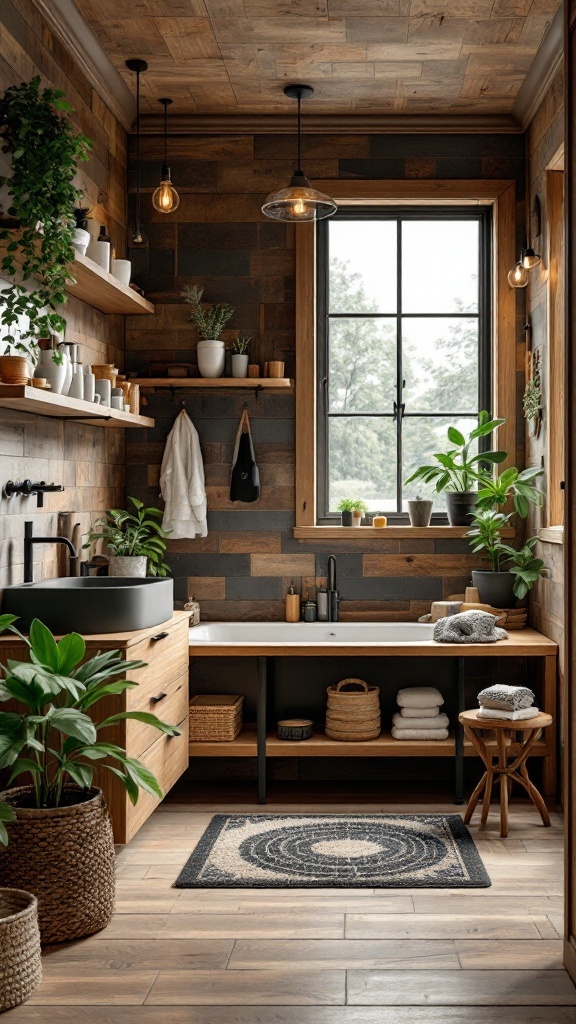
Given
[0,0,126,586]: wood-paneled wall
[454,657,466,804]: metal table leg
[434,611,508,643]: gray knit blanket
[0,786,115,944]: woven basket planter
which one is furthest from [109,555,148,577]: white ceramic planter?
[0,786,115,944]: woven basket planter

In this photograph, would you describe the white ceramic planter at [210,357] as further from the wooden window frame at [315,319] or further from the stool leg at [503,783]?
the stool leg at [503,783]

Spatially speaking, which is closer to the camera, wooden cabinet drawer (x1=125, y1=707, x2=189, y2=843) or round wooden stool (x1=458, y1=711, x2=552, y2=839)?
wooden cabinet drawer (x1=125, y1=707, x2=189, y2=843)

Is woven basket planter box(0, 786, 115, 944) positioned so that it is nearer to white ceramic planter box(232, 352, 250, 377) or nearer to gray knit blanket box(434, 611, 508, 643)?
gray knit blanket box(434, 611, 508, 643)

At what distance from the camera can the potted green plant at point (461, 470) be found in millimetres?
4793

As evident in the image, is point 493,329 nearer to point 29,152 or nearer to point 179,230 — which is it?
point 179,230

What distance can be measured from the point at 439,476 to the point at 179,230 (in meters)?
1.80

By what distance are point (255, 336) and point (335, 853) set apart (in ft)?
8.37

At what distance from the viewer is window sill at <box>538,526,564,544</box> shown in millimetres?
4294

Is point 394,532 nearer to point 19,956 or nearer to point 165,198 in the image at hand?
point 165,198

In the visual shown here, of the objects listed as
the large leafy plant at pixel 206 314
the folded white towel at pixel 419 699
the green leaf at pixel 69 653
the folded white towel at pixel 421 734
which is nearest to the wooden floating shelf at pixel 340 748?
the folded white towel at pixel 421 734

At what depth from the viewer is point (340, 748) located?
4430 millimetres

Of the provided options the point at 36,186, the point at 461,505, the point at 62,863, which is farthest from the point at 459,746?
the point at 36,186

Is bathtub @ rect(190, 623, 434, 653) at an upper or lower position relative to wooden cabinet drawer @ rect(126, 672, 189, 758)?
upper

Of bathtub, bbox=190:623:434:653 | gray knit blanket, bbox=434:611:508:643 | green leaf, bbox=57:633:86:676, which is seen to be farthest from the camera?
bathtub, bbox=190:623:434:653
